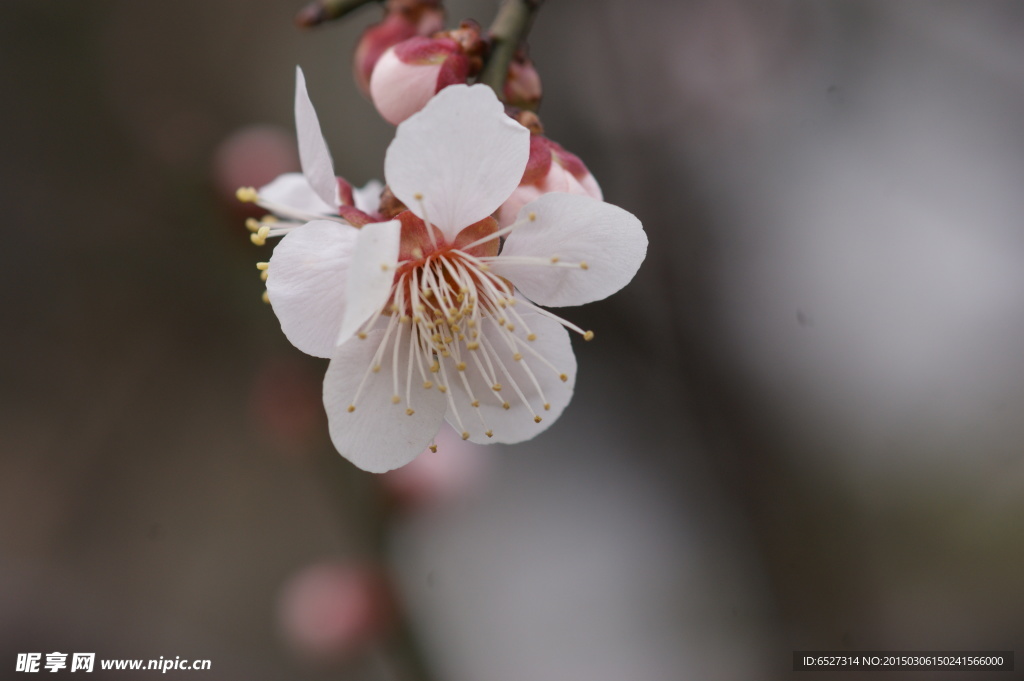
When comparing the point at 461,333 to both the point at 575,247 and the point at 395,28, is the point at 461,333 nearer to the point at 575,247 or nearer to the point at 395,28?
the point at 575,247

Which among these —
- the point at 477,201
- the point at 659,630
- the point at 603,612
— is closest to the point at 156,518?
the point at 603,612

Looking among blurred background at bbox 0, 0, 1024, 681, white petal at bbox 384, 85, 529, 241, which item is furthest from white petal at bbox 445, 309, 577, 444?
blurred background at bbox 0, 0, 1024, 681

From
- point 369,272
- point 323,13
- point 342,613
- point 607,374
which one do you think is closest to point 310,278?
point 369,272

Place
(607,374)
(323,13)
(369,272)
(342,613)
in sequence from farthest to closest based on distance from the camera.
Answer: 1. (607,374)
2. (342,613)
3. (323,13)
4. (369,272)

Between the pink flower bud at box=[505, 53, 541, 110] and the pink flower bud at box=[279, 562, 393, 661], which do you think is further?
the pink flower bud at box=[279, 562, 393, 661]

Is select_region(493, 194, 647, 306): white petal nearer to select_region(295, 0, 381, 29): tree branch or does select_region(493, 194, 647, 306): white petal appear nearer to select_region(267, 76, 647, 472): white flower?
Answer: select_region(267, 76, 647, 472): white flower

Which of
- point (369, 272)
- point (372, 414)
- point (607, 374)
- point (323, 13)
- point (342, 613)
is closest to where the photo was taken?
point (369, 272)
